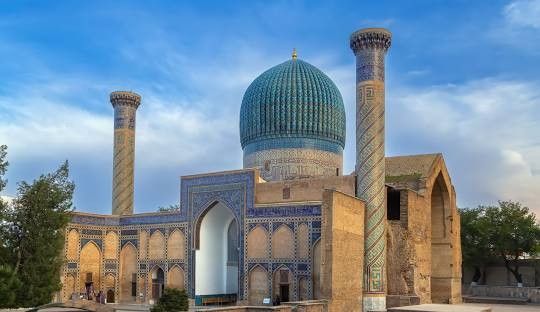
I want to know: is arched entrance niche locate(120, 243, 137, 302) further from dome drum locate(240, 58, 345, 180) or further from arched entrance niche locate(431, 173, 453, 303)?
arched entrance niche locate(431, 173, 453, 303)

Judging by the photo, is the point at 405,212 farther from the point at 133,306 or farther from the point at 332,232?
the point at 133,306

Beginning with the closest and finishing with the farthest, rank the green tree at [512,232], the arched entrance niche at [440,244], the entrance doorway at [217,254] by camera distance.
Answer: the entrance doorway at [217,254] → the arched entrance niche at [440,244] → the green tree at [512,232]

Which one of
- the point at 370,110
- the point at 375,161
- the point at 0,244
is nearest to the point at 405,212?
the point at 375,161

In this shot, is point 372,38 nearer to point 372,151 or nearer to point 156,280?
point 372,151

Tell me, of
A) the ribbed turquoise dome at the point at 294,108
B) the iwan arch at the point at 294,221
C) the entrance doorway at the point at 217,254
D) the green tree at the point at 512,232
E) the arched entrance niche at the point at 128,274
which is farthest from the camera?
the green tree at the point at 512,232

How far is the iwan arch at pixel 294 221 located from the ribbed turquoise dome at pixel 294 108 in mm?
51

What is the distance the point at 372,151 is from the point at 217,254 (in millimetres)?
6585

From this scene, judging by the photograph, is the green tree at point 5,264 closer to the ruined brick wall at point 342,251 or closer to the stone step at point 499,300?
the ruined brick wall at point 342,251

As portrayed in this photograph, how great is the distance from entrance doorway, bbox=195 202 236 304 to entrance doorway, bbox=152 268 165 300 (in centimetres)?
166

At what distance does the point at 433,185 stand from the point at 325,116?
15.4 ft

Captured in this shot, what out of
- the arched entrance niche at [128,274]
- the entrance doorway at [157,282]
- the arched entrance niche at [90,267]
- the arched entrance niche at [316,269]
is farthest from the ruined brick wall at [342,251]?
the arched entrance niche at [90,267]

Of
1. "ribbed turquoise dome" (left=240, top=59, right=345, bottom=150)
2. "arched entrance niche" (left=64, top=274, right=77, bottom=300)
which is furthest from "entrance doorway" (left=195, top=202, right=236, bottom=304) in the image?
"arched entrance niche" (left=64, top=274, right=77, bottom=300)

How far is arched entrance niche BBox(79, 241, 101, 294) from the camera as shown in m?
21.6

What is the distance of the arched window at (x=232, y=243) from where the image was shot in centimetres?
2136
